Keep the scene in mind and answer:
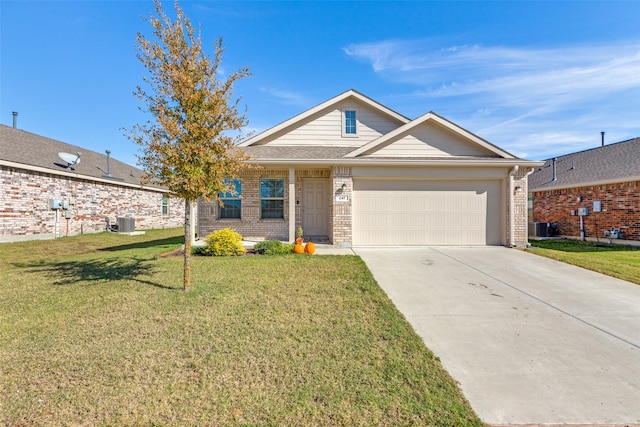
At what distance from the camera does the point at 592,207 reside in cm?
1323

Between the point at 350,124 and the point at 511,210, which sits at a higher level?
the point at 350,124

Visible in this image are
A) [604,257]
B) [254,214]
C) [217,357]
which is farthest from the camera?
[254,214]

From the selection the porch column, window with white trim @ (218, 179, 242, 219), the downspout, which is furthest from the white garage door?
window with white trim @ (218, 179, 242, 219)

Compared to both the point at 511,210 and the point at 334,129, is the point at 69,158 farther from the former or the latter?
the point at 511,210

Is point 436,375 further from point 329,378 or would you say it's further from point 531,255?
point 531,255

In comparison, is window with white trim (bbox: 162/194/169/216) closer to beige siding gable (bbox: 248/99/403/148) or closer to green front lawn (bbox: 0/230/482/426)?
beige siding gable (bbox: 248/99/403/148)

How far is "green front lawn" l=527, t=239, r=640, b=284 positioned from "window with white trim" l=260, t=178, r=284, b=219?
347 inches

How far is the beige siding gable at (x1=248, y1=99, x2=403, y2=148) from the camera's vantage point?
12.1 metres

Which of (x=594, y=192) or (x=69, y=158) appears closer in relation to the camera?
(x=594, y=192)

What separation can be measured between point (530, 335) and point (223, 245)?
7.65 metres

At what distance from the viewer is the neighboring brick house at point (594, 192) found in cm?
1182

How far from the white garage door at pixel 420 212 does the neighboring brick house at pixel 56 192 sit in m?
6.66

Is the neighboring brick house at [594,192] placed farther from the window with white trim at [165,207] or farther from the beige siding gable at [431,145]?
the window with white trim at [165,207]

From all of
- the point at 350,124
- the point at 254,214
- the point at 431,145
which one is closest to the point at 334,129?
the point at 350,124
